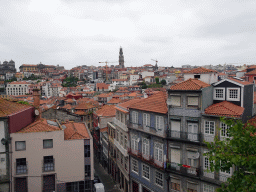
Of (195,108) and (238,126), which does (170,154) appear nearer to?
(195,108)

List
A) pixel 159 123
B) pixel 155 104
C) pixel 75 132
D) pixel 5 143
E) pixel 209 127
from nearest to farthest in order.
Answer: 1. pixel 209 127
2. pixel 5 143
3. pixel 159 123
4. pixel 75 132
5. pixel 155 104

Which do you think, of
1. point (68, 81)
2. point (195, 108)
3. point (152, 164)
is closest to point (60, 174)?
point (152, 164)

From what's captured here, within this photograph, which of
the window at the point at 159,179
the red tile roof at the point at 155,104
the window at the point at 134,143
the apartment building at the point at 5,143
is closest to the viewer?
the apartment building at the point at 5,143

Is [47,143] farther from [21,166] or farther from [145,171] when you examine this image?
[145,171]

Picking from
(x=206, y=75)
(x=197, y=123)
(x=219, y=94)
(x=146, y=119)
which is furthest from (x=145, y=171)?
(x=206, y=75)

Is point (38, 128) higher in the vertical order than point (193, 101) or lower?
lower

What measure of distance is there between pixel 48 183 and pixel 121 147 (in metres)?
10.3

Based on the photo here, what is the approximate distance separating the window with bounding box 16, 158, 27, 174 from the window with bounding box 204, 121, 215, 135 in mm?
17838

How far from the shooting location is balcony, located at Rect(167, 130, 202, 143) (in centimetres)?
1890

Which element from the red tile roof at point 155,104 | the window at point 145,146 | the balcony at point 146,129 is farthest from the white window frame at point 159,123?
the window at point 145,146

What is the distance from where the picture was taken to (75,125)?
2619cm

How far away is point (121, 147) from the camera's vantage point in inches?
1100

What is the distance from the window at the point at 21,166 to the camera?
20.2 meters

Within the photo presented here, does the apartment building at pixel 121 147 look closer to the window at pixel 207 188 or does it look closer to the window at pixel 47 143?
the window at pixel 47 143
